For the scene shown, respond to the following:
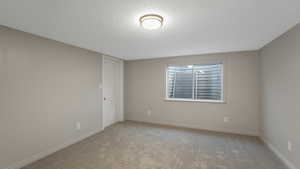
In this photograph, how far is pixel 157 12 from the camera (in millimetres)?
1588

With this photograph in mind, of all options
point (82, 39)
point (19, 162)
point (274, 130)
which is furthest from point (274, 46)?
point (19, 162)

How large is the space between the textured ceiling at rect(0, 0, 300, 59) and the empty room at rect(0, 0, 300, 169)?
0.02 meters

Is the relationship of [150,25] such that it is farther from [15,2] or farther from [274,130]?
[274,130]

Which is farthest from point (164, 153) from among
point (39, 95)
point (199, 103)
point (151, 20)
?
point (39, 95)

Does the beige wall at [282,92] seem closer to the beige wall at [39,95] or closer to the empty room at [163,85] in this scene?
the empty room at [163,85]

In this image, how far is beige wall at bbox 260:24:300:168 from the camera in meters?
1.96

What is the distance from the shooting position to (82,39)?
8.47 ft

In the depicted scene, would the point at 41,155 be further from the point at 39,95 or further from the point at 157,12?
the point at 157,12

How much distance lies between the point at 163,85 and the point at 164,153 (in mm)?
2198

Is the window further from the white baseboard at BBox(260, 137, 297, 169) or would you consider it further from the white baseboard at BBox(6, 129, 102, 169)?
the white baseboard at BBox(6, 129, 102, 169)

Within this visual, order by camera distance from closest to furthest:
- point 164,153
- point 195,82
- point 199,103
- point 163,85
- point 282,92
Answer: point 282,92, point 164,153, point 199,103, point 195,82, point 163,85

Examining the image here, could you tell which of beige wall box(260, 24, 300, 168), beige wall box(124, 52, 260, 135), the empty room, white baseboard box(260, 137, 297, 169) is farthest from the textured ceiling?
white baseboard box(260, 137, 297, 169)

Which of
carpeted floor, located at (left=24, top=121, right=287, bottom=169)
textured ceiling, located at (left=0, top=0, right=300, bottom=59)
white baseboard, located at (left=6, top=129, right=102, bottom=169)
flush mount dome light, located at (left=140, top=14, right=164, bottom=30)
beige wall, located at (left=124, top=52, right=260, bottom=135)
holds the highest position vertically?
textured ceiling, located at (left=0, top=0, right=300, bottom=59)

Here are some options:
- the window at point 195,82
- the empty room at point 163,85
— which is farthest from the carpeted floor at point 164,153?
the window at point 195,82
